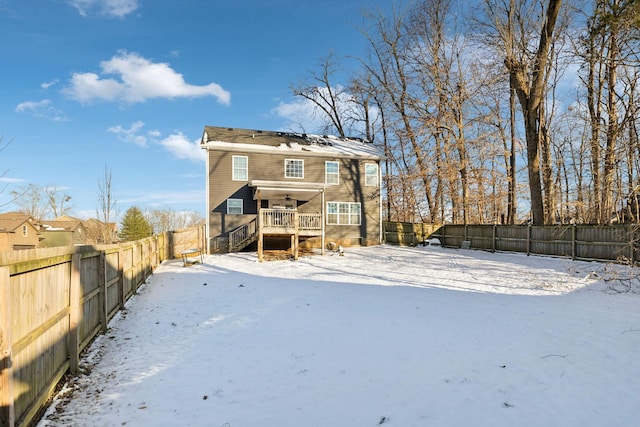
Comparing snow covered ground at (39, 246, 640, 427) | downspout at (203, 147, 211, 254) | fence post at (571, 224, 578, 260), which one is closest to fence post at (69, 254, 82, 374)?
snow covered ground at (39, 246, 640, 427)

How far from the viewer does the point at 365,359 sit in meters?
4.89

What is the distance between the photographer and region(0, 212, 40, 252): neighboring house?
1325 inches

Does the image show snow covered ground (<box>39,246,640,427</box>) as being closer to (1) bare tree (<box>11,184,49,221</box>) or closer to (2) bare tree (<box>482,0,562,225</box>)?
(2) bare tree (<box>482,0,562,225</box>)

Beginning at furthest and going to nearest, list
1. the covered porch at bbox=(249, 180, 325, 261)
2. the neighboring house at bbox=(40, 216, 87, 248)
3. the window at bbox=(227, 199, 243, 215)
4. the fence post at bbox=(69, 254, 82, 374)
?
the neighboring house at bbox=(40, 216, 87, 248), the window at bbox=(227, 199, 243, 215), the covered porch at bbox=(249, 180, 325, 261), the fence post at bbox=(69, 254, 82, 374)

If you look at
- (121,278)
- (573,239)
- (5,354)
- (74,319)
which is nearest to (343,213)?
(573,239)

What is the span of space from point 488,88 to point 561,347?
21.9 meters

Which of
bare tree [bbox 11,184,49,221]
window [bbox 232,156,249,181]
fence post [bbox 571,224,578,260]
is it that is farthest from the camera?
bare tree [bbox 11,184,49,221]

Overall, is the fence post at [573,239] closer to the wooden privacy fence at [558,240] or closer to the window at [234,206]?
the wooden privacy fence at [558,240]

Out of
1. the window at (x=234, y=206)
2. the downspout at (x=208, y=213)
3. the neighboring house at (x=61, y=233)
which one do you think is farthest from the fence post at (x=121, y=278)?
the neighboring house at (x=61, y=233)

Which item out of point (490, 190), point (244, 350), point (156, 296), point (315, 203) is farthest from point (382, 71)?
point (244, 350)

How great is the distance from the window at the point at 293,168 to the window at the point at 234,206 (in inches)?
119

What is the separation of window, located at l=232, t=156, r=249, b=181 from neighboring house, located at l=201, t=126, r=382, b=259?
5 cm

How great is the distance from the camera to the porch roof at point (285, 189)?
53.6 ft

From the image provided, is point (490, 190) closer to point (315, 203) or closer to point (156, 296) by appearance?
point (315, 203)
